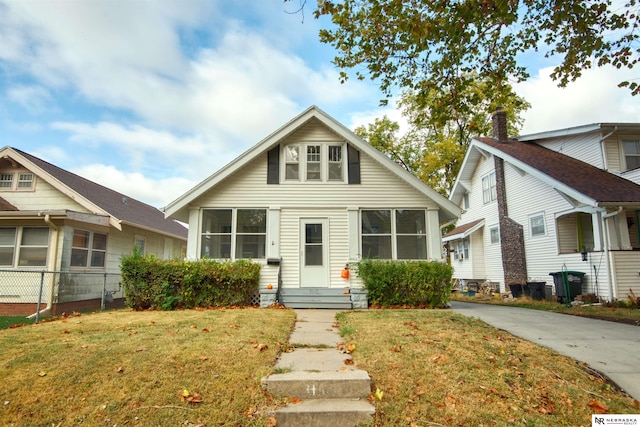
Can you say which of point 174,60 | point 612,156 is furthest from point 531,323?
point 174,60

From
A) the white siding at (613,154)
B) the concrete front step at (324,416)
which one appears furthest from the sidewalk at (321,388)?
the white siding at (613,154)

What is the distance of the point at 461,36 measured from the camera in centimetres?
644

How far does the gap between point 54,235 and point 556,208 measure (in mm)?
18109

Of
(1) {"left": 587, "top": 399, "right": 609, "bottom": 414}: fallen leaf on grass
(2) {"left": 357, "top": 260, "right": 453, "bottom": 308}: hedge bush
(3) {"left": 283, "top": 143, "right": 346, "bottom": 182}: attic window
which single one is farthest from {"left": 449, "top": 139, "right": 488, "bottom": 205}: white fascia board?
(1) {"left": 587, "top": 399, "right": 609, "bottom": 414}: fallen leaf on grass

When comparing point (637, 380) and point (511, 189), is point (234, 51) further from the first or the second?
point (511, 189)

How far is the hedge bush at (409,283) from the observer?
9.62 m

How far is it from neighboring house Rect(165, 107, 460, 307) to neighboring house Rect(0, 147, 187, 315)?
14.3 ft

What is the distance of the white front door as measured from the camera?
10.8 m

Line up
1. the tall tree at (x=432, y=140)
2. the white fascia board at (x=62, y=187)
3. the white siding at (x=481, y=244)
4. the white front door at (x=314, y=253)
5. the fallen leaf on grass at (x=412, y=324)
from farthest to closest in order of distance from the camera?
the tall tree at (x=432, y=140)
the white siding at (x=481, y=244)
the white fascia board at (x=62, y=187)
the white front door at (x=314, y=253)
the fallen leaf on grass at (x=412, y=324)

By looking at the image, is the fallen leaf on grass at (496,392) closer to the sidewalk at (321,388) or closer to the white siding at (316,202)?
the sidewalk at (321,388)

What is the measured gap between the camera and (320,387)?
3582 millimetres

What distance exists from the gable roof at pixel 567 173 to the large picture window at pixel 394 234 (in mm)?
5184

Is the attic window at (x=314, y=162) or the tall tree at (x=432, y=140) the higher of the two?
the tall tree at (x=432, y=140)

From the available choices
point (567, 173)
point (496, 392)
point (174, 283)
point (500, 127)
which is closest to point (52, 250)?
point (174, 283)
